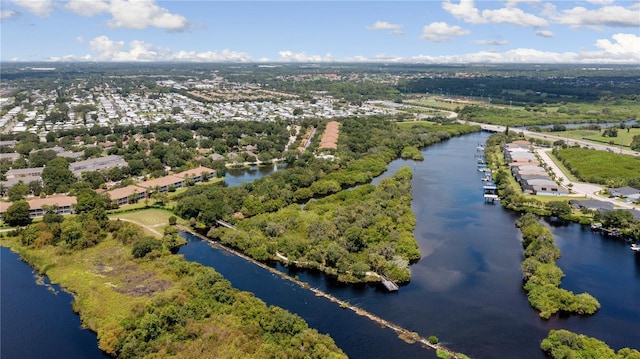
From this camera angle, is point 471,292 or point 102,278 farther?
point 102,278

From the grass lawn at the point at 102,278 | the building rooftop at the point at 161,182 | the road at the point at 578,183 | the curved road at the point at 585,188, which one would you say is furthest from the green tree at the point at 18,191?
the curved road at the point at 585,188

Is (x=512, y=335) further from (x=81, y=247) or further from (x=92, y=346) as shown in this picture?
(x=81, y=247)

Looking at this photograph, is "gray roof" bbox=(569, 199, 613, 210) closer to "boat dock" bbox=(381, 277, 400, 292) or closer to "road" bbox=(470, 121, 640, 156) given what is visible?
"boat dock" bbox=(381, 277, 400, 292)

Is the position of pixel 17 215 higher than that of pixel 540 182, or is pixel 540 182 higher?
pixel 540 182

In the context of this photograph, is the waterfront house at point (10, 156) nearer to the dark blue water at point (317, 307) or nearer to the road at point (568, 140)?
the dark blue water at point (317, 307)

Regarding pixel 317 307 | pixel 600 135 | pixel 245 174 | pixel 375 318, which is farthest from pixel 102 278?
pixel 600 135

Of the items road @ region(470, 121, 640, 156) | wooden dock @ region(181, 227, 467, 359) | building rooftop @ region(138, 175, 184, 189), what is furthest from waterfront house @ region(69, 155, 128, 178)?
road @ region(470, 121, 640, 156)

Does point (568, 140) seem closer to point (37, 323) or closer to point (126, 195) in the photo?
point (126, 195)

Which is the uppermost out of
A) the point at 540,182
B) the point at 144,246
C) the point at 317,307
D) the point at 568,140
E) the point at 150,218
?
the point at 568,140
